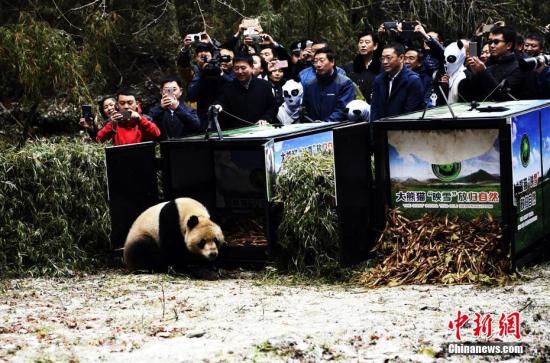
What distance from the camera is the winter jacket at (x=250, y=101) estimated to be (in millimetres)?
11539

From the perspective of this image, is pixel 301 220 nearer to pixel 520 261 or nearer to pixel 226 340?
pixel 520 261

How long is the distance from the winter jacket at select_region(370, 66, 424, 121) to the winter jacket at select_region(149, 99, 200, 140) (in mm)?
1902

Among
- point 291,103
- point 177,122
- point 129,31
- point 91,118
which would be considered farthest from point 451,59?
point 129,31

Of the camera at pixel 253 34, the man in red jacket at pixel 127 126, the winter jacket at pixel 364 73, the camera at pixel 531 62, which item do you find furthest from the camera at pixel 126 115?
the camera at pixel 531 62

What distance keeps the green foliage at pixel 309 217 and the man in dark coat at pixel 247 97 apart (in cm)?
214

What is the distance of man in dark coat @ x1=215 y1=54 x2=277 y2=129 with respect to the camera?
37.9 feet

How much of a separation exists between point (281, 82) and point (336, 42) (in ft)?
13.6

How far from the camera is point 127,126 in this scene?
10898 millimetres

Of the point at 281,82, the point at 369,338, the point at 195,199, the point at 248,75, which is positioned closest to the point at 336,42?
the point at 281,82

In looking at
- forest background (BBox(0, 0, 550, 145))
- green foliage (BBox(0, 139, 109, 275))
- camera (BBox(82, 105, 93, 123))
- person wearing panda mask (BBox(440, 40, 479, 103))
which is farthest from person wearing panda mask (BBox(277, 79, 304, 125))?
forest background (BBox(0, 0, 550, 145))

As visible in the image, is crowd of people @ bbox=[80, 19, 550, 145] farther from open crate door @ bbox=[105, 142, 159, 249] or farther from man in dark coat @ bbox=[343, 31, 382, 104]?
open crate door @ bbox=[105, 142, 159, 249]

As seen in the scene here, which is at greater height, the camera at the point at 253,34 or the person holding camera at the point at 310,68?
the camera at the point at 253,34

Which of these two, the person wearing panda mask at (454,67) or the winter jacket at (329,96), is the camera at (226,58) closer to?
the winter jacket at (329,96)

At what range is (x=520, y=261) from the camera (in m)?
9.02
